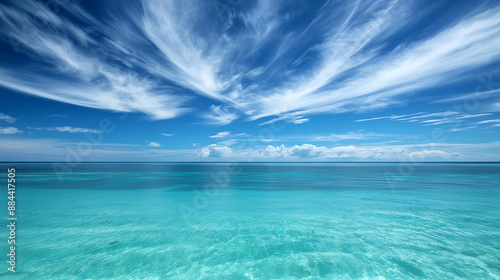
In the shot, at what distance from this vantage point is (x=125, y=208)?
17.1 meters

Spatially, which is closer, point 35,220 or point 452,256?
point 452,256

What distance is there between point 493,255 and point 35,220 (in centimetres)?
2695

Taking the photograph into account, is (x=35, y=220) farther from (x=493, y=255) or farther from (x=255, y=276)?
(x=493, y=255)

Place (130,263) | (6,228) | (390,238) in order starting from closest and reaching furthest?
(130,263)
(390,238)
(6,228)

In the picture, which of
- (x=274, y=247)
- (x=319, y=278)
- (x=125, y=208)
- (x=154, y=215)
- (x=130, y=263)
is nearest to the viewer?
(x=319, y=278)

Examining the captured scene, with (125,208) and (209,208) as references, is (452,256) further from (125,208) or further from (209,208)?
(125,208)

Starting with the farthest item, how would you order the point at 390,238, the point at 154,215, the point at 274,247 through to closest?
1. the point at 154,215
2. the point at 390,238
3. the point at 274,247

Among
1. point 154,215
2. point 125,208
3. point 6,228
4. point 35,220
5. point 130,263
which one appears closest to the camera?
point 130,263

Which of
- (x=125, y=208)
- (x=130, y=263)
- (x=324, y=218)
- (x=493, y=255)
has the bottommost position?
(x=493, y=255)

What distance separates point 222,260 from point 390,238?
941cm

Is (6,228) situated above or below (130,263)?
above

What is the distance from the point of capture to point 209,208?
17.8 meters

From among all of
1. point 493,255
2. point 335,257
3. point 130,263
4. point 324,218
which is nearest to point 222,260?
point 130,263

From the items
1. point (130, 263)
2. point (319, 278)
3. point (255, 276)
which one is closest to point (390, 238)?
point (319, 278)
